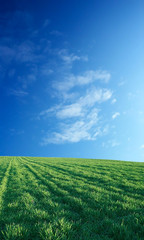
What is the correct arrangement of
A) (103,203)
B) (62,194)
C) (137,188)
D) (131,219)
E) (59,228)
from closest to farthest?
(59,228), (131,219), (103,203), (62,194), (137,188)

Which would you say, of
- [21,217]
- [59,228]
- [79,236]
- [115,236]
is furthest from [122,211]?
[21,217]

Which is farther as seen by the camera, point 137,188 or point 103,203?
point 137,188

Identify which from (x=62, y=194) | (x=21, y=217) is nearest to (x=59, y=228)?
(x=21, y=217)

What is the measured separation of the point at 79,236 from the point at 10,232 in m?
1.93

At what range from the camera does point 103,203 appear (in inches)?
222

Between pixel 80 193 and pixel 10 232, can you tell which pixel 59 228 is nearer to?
pixel 10 232

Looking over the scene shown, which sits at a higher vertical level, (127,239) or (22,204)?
(127,239)

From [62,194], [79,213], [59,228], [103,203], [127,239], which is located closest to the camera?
[127,239]

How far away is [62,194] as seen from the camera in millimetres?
7098

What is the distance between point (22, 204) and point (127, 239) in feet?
14.8

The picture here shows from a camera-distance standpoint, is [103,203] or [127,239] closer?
[127,239]

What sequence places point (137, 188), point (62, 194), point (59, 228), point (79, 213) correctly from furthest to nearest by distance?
point (137, 188) → point (62, 194) → point (79, 213) → point (59, 228)

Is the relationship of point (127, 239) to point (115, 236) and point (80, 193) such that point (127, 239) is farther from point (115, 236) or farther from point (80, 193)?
point (80, 193)

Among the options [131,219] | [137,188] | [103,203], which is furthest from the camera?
[137,188]
